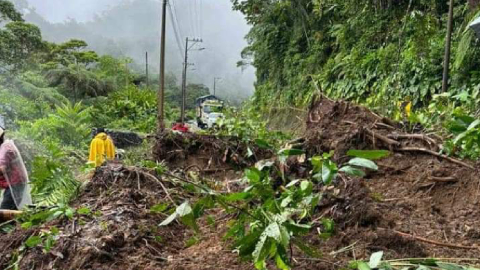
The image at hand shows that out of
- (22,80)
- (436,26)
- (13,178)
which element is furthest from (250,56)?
(13,178)

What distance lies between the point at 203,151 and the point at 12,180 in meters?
3.15

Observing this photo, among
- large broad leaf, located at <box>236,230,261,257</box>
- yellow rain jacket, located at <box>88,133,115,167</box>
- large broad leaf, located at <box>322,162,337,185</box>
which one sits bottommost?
yellow rain jacket, located at <box>88,133,115,167</box>

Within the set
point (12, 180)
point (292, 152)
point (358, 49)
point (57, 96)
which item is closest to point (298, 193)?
point (292, 152)

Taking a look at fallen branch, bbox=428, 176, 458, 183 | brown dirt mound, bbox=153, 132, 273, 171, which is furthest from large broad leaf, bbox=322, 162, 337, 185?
brown dirt mound, bbox=153, 132, 273, 171

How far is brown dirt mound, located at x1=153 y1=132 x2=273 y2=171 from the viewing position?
7.00 metres

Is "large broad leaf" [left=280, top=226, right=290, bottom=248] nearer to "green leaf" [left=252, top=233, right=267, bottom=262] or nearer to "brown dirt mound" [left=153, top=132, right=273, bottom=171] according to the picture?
"green leaf" [left=252, top=233, right=267, bottom=262]

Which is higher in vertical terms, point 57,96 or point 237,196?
point 237,196

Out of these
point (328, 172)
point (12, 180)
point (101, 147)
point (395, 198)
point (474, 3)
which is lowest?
point (101, 147)

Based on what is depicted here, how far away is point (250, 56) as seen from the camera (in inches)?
1018

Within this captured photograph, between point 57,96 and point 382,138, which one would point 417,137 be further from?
point 57,96

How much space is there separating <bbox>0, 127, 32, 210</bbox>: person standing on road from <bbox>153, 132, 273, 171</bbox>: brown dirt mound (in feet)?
8.57

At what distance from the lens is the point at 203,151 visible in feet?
24.1

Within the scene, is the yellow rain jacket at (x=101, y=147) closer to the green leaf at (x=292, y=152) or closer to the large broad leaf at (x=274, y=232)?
the green leaf at (x=292, y=152)

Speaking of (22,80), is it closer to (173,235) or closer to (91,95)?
(91,95)
